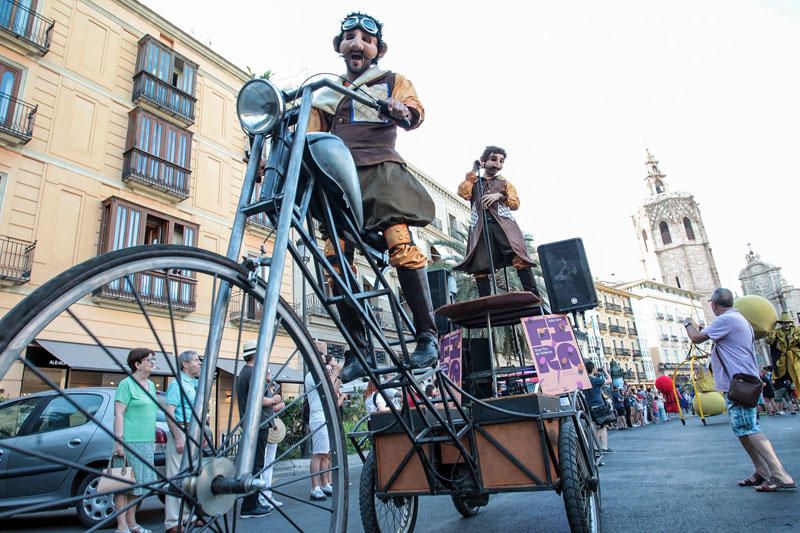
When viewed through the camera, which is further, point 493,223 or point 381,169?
point 493,223

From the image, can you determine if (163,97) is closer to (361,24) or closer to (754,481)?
(361,24)

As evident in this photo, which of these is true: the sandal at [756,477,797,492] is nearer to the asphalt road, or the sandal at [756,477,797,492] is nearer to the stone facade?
the asphalt road

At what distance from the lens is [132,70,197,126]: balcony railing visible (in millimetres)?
16328

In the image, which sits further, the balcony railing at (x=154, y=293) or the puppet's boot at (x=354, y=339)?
the balcony railing at (x=154, y=293)

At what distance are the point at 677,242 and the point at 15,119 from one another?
98.8m

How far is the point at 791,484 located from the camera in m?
4.18

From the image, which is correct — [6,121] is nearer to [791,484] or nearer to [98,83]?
[98,83]

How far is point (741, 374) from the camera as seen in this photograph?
178 inches

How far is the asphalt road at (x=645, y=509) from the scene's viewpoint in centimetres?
338

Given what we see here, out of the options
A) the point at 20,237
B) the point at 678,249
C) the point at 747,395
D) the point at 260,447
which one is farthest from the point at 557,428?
the point at 678,249

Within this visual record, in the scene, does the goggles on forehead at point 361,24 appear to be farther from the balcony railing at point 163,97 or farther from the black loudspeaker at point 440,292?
the balcony railing at point 163,97

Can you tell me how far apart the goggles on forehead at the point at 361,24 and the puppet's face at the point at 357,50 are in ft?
0.07

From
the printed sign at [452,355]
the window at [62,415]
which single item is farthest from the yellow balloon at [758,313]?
the window at [62,415]

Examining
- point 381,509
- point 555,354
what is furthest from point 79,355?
point 555,354
